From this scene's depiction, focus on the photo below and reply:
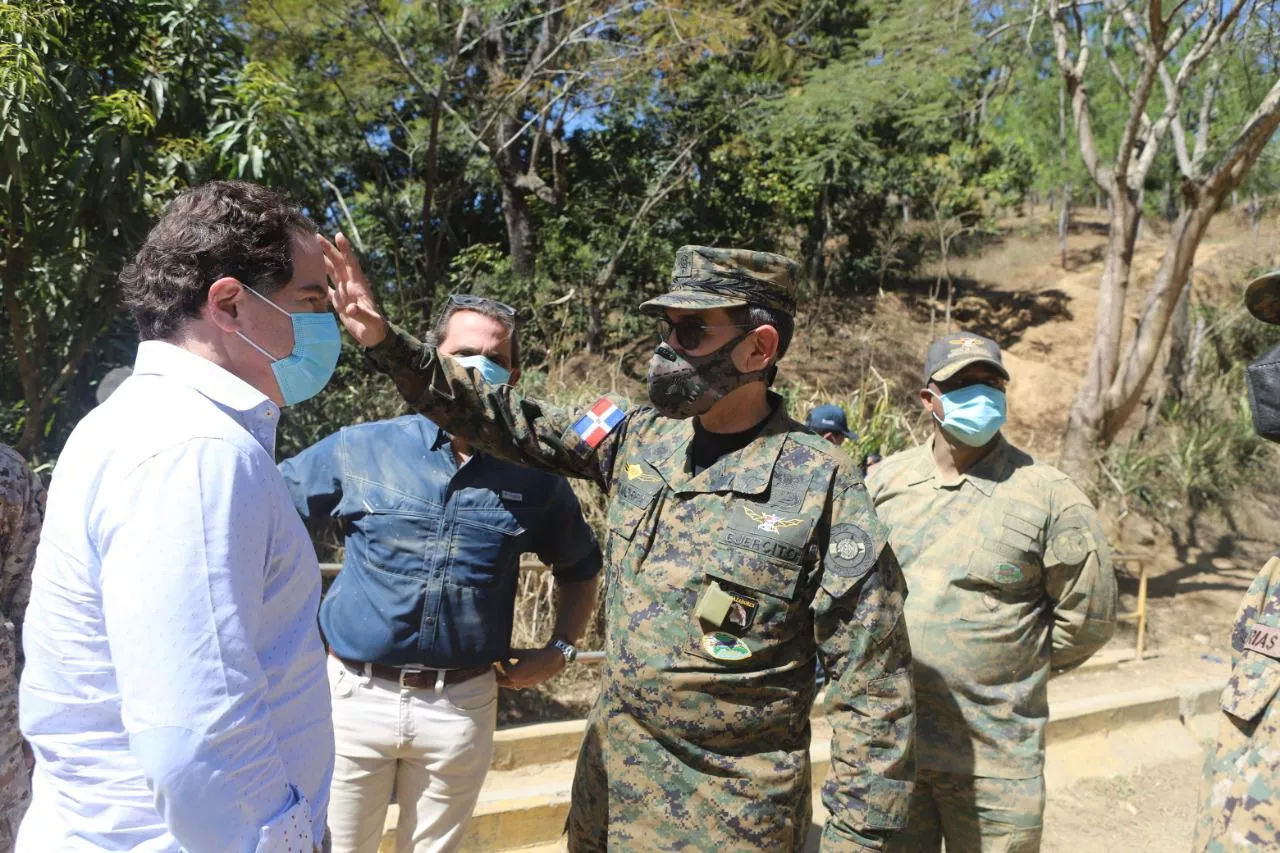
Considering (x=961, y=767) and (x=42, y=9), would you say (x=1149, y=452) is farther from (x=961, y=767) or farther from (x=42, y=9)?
(x=42, y=9)

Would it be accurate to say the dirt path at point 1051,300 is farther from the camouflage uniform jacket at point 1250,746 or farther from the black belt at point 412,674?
the black belt at point 412,674

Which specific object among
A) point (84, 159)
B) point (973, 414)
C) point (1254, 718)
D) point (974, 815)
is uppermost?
point (84, 159)

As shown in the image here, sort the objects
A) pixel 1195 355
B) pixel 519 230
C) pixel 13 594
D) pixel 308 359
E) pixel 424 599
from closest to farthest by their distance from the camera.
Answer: pixel 308 359 < pixel 13 594 < pixel 424 599 < pixel 519 230 < pixel 1195 355

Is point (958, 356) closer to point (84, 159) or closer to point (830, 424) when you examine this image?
point (830, 424)

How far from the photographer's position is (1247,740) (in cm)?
186

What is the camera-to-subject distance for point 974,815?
286 centimetres

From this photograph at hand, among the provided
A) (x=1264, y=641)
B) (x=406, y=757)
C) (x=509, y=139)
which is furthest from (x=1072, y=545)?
(x=509, y=139)

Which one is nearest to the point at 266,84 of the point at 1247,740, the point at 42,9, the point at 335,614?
the point at 42,9

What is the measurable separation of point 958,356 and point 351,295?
6.79ft

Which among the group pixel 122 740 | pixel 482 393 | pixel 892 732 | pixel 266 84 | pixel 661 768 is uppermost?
pixel 266 84

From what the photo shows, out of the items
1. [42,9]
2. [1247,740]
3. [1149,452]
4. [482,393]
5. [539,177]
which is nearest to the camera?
[1247,740]

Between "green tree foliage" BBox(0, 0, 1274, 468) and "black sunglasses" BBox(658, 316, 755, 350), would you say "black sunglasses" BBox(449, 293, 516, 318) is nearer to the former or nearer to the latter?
"black sunglasses" BBox(658, 316, 755, 350)

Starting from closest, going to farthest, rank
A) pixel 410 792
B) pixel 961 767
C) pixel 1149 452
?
1. pixel 410 792
2. pixel 961 767
3. pixel 1149 452

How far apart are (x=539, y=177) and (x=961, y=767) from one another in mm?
9819
